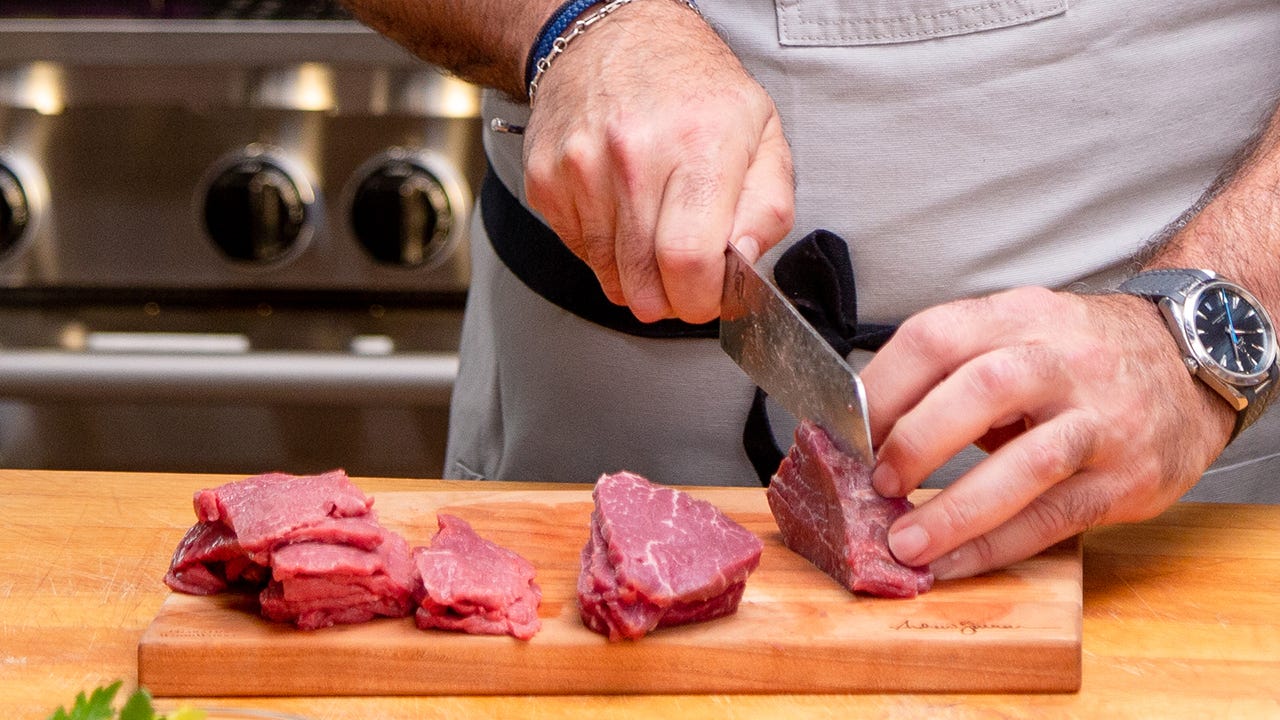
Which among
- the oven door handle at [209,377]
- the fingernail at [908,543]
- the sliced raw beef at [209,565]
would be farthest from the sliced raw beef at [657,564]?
the oven door handle at [209,377]

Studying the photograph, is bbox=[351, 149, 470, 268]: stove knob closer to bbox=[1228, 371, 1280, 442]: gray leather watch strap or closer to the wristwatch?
the wristwatch

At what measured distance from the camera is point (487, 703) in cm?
149

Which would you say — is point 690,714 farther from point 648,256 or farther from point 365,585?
point 648,256

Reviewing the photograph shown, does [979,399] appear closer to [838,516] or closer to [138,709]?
[838,516]

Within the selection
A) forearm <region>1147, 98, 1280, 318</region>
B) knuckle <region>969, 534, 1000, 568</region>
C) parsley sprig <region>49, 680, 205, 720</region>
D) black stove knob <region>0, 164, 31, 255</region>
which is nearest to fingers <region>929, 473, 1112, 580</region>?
knuckle <region>969, 534, 1000, 568</region>

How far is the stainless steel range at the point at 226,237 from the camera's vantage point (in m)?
2.81

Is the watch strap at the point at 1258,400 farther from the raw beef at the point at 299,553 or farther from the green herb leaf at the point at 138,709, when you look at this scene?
the green herb leaf at the point at 138,709

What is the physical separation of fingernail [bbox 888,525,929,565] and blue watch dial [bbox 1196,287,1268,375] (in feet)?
1.43

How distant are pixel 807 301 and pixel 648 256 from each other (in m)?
0.41

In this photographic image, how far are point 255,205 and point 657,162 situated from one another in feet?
5.02

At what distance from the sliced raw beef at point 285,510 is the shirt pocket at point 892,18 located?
3.07 ft

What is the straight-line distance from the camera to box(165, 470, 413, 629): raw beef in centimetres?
149

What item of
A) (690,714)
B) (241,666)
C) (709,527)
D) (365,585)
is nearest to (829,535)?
(709,527)
